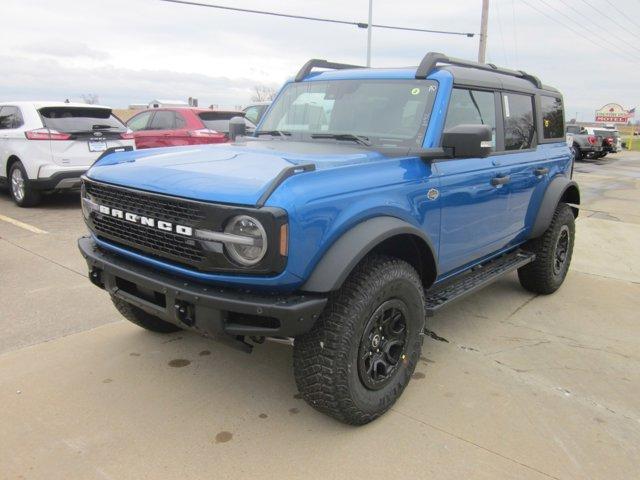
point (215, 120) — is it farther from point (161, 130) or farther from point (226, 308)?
point (226, 308)

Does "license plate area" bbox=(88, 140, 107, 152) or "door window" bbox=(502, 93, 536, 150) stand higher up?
"door window" bbox=(502, 93, 536, 150)

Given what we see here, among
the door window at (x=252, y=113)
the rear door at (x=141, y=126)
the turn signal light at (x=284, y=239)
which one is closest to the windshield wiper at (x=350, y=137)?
the turn signal light at (x=284, y=239)

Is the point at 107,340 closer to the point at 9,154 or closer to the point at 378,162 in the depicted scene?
the point at 378,162

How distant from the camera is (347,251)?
2.48 m

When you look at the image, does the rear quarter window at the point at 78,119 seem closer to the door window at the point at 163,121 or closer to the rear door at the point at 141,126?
the rear door at the point at 141,126

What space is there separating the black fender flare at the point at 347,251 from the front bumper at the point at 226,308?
80mm

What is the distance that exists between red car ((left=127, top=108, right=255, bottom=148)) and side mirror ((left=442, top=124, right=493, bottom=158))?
720 cm

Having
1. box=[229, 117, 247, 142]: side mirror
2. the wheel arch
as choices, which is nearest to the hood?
box=[229, 117, 247, 142]: side mirror

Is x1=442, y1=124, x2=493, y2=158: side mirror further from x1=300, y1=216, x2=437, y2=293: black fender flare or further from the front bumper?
the front bumper

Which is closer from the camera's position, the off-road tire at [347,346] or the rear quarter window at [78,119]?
the off-road tire at [347,346]

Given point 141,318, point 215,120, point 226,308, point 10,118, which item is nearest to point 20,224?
point 10,118

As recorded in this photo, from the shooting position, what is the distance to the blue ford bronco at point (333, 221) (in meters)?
2.39

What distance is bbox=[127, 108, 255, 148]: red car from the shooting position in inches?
389

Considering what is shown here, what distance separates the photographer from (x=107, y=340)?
12.5ft
